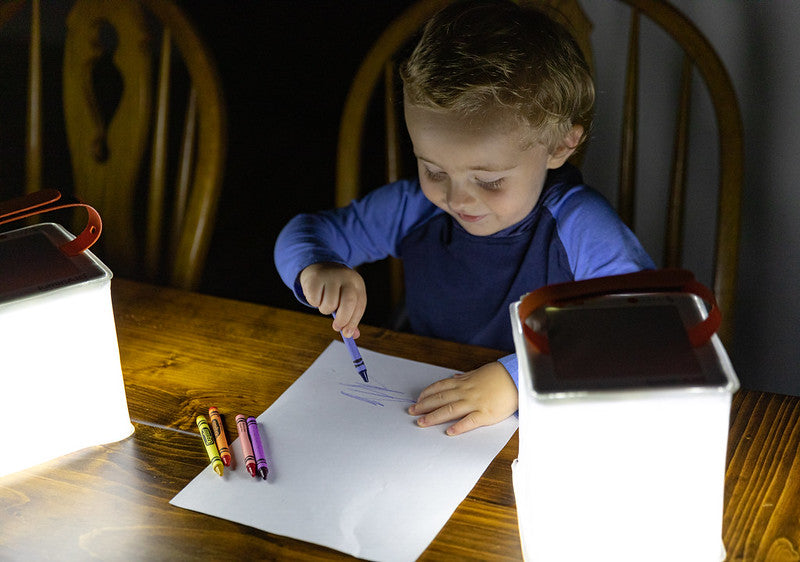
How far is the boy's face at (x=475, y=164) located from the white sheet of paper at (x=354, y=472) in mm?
218

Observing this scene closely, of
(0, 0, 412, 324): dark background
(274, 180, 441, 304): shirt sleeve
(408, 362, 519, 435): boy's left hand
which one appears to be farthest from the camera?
(0, 0, 412, 324): dark background

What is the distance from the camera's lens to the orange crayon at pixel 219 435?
2.58 feet

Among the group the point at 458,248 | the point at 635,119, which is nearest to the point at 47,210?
the point at 458,248

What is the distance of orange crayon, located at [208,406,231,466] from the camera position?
0.79 m

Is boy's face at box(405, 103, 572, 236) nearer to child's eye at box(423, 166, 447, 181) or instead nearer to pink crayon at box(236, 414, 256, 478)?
child's eye at box(423, 166, 447, 181)

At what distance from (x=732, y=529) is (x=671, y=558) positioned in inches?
3.8

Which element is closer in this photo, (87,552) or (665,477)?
(665,477)

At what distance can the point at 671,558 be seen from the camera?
2.04 ft

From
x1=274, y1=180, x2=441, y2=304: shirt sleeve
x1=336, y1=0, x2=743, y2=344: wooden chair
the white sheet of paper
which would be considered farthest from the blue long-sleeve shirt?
the white sheet of paper

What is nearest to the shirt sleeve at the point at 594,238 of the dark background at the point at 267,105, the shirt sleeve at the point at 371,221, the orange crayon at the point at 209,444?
the shirt sleeve at the point at 371,221

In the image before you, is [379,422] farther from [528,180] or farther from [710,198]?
[710,198]

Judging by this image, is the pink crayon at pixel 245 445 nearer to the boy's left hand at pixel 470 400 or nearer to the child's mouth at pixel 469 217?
the boy's left hand at pixel 470 400

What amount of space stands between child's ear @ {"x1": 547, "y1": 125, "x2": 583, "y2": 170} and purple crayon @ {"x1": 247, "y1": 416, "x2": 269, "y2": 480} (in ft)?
1.57

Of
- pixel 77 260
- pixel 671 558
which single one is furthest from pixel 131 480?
pixel 671 558
